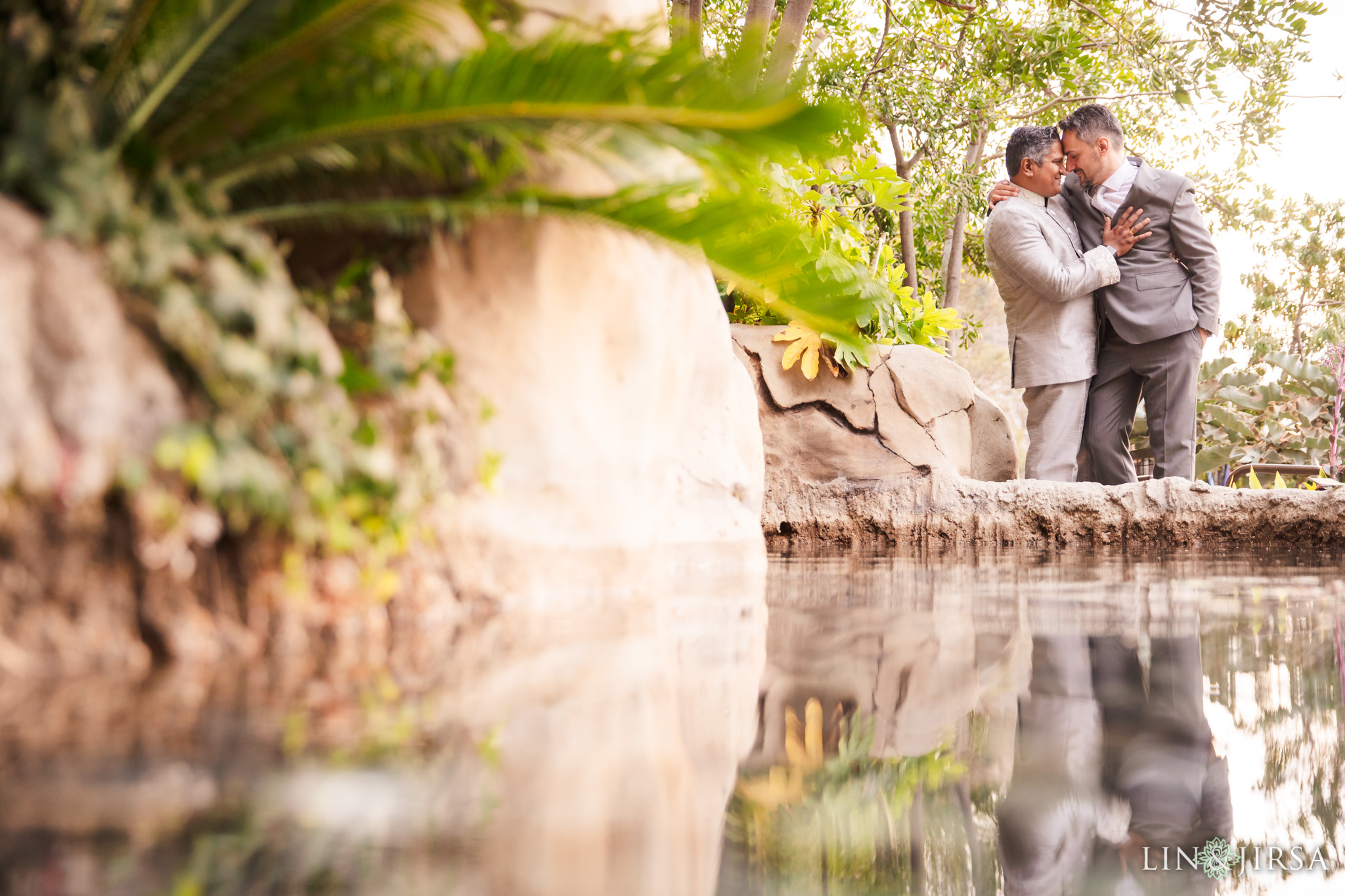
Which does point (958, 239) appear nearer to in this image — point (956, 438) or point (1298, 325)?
point (956, 438)

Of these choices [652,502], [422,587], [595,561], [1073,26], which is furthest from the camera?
[1073,26]

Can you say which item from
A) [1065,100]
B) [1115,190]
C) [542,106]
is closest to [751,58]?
[542,106]

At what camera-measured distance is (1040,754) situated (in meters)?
1.04

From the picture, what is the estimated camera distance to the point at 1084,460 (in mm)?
5438

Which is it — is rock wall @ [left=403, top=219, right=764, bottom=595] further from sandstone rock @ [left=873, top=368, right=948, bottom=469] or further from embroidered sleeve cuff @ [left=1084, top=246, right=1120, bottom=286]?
embroidered sleeve cuff @ [left=1084, top=246, right=1120, bottom=286]

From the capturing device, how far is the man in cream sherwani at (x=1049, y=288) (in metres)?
4.92

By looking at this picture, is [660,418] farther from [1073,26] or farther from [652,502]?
[1073,26]

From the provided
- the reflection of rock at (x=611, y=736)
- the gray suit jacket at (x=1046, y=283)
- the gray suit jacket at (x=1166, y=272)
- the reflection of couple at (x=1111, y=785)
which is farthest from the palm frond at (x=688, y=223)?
the gray suit jacket at (x=1166, y=272)

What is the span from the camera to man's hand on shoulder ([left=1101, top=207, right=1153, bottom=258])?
4957 millimetres

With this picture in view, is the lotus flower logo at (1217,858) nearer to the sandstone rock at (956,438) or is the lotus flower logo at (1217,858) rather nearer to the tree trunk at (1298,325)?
the sandstone rock at (956,438)

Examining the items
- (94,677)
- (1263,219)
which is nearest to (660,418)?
(94,677)

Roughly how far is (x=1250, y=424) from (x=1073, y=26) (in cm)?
401

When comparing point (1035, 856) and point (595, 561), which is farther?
point (595, 561)

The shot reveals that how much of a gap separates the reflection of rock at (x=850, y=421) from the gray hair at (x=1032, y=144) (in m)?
1.29
